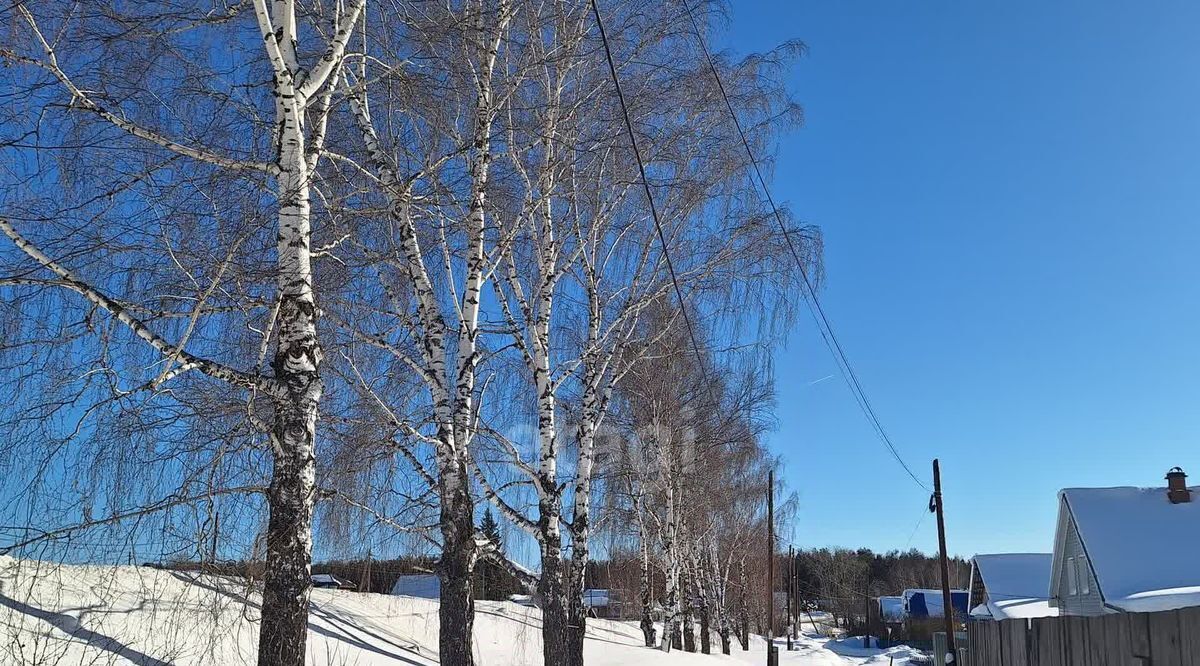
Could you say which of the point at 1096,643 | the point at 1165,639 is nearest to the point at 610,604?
the point at 1096,643

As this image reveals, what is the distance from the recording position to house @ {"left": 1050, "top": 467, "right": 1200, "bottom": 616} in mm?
19906

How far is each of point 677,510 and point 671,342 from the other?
11779 millimetres

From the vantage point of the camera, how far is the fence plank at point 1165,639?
11.5ft

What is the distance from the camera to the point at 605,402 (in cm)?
1134

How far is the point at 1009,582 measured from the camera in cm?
3356

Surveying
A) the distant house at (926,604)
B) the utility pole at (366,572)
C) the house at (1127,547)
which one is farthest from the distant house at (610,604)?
the utility pole at (366,572)

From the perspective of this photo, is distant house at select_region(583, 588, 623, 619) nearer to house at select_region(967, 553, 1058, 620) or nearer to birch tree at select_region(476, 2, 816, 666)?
house at select_region(967, 553, 1058, 620)

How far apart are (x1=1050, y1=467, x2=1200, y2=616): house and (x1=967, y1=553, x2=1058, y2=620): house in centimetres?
575

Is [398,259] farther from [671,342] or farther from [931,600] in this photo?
[931,600]

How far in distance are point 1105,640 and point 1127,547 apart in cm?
1985

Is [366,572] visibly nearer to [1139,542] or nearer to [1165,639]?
[1165,639]

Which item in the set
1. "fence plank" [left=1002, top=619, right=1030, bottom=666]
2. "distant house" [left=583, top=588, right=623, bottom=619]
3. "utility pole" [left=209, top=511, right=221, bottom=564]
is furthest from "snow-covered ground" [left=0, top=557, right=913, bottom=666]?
"distant house" [left=583, top=588, right=623, bottom=619]

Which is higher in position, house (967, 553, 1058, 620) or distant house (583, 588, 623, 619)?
house (967, 553, 1058, 620)

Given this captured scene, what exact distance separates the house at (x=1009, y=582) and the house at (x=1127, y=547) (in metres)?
5.75
